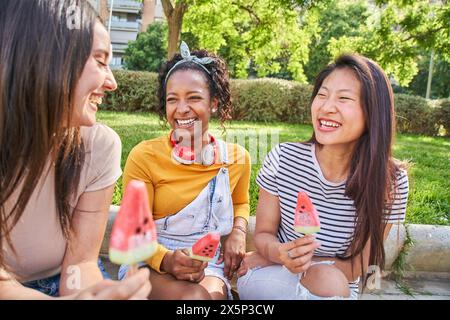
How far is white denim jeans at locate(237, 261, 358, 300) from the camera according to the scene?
6.35 feet

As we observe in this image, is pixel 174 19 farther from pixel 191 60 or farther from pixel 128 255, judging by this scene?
pixel 128 255

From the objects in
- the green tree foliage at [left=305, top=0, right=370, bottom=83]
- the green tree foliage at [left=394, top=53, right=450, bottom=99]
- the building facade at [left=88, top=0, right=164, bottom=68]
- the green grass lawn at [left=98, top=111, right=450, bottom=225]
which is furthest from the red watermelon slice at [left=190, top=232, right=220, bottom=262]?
the building facade at [left=88, top=0, right=164, bottom=68]

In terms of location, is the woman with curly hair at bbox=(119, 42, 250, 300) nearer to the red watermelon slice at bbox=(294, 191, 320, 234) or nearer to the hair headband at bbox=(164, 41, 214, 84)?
the hair headband at bbox=(164, 41, 214, 84)

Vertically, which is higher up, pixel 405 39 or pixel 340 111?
pixel 405 39

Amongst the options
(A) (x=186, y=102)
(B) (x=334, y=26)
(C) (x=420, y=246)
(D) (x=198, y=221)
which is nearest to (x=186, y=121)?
(A) (x=186, y=102)

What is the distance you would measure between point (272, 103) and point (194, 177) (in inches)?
433

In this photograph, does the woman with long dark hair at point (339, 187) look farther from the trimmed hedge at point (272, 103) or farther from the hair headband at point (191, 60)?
the trimmed hedge at point (272, 103)

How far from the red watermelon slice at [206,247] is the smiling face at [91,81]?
59 cm

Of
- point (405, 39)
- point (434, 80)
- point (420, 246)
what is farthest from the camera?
point (434, 80)

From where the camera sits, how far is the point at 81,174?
1771 mm

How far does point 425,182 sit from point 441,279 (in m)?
2.31

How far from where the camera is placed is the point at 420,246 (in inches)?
118

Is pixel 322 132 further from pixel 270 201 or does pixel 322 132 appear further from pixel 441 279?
pixel 441 279

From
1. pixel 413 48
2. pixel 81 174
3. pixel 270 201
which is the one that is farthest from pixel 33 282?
pixel 413 48
